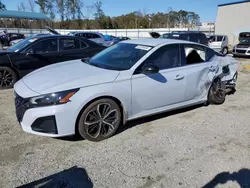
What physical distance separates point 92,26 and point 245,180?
62246 millimetres

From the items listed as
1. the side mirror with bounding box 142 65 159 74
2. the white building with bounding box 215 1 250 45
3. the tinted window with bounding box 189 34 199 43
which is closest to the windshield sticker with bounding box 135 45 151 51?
the side mirror with bounding box 142 65 159 74

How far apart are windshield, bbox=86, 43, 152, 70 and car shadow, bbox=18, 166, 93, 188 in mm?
1766

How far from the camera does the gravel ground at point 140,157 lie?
2768mm

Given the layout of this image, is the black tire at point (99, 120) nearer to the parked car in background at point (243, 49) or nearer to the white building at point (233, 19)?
the parked car in background at point (243, 49)

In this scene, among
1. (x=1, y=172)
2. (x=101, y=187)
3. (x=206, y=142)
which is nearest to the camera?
(x=101, y=187)

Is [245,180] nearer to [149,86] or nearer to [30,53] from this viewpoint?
[149,86]

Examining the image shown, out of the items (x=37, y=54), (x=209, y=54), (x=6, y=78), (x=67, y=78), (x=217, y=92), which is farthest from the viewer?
(x=37, y=54)

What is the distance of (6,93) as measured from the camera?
6145 mm

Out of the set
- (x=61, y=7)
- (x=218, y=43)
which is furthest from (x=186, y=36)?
(x=61, y=7)

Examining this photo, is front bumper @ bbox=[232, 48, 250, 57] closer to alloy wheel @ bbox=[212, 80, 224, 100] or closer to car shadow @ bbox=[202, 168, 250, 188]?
alloy wheel @ bbox=[212, 80, 224, 100]

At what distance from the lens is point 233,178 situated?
9.34 feet

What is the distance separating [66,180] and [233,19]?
32.6m

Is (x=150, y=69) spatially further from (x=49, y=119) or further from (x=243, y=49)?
(x=243, y=49)

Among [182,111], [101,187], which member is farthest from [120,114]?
[182,111]
